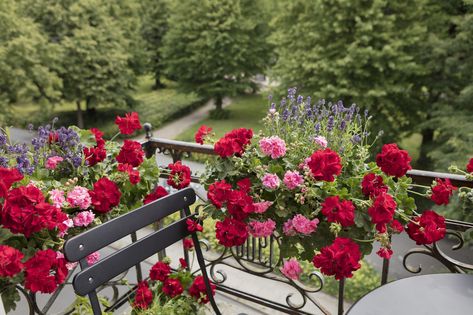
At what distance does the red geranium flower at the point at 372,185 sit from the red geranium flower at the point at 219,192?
572 mm

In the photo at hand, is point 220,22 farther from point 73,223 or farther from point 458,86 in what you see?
point 73,223

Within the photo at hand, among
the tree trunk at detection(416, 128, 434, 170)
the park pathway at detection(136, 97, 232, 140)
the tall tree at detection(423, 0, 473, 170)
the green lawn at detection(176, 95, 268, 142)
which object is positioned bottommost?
the park pathway at detection(136, 97, 232, 140)

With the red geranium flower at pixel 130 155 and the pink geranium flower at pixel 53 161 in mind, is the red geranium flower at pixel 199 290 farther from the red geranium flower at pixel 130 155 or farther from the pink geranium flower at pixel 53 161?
the pink geranium flower at pixel 53 161

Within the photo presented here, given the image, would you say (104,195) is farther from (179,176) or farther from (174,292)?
(174,292)

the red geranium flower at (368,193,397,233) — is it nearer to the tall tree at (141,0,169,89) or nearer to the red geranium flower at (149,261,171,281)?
the red geranium flower at (149,261,171,281)

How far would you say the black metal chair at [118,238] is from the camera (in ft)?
4.21

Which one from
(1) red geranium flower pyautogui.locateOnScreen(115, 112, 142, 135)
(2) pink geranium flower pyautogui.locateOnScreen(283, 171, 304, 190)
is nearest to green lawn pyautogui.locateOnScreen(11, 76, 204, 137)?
(1) red geranium flower pyautogui.locateOnScreen(115, 112, 142, 135)

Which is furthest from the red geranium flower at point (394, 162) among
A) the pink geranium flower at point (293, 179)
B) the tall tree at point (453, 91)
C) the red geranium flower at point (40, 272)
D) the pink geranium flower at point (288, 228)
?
the tall tree at point (453, 91)

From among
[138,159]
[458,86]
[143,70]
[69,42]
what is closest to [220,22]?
[143,70]

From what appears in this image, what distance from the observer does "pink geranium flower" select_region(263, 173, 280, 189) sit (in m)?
1.69

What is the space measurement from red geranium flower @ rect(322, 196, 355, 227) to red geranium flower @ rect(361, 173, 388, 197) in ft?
0.36

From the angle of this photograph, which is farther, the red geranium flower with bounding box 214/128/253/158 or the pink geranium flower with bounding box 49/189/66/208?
the red geranium flower with bounding box 214/128/253/158

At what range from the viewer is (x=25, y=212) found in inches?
56.2

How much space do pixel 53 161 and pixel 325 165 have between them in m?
1.27
